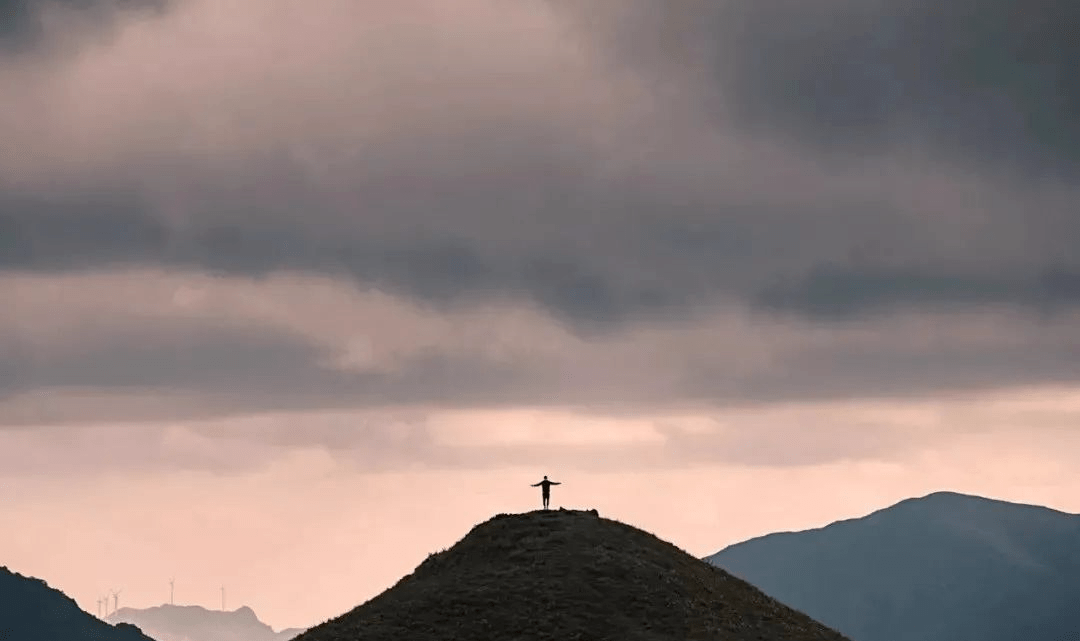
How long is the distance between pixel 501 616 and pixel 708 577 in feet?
72.9

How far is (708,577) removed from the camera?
409 feet

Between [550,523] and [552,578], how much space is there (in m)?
12.4

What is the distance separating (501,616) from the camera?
109 meters

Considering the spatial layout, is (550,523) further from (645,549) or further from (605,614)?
(605,614)

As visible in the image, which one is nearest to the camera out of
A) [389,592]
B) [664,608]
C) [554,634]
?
[554,634]

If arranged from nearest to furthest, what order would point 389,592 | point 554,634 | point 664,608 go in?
1. point 554,634
2. point 664,608
3. point 389,592

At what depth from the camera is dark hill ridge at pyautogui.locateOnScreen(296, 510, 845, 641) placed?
108000 mm

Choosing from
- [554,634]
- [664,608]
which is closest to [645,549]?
[664,608]

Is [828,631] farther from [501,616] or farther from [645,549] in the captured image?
[501,616]

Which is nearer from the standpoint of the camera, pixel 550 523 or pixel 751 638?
pixel 751 638

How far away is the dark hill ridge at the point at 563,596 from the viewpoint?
108000 mm

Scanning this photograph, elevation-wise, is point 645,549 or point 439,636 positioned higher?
point 645,549

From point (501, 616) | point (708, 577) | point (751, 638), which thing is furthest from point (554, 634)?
point (708, 577)

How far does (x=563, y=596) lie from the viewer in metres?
111
